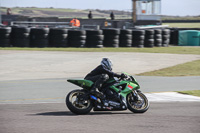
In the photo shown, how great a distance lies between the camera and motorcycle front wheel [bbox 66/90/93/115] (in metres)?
7.97

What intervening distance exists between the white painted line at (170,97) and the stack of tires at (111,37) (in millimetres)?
13609

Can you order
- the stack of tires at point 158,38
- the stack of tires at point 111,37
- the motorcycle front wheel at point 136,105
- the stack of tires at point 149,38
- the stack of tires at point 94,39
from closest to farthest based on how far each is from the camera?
the motorcycle front wheel at point 136,105 → the stack of tires at point 94,39 → the stack of tires at point 111,37 → the stack of tires at point 149,38 → the stack of tires at point 158,38

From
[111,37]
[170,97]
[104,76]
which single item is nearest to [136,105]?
[104,76]

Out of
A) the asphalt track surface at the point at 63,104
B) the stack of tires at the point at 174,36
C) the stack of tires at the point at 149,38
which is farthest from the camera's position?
the stack of tires at the point at 174,36

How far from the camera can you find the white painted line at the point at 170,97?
402 inches

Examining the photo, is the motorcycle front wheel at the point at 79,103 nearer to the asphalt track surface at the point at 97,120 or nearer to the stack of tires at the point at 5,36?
the asphalt track surface at the point at 97,120

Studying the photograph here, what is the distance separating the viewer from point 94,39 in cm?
2462

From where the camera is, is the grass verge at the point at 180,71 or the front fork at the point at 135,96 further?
the grass verge at the point at 180,71

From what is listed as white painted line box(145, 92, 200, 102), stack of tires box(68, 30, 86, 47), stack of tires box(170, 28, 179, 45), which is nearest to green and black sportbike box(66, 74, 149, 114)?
white painted line box(145, 92, 200, 102)

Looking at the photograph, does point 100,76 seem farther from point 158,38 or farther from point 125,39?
point 158,38

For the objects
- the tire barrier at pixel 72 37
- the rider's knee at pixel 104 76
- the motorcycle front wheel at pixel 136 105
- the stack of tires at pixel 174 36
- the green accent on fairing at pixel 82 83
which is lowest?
the stack of tires at pixel 174 36

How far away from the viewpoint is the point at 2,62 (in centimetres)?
1811

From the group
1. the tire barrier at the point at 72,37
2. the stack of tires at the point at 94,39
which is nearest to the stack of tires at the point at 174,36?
the tire barrier at the point at 72,37

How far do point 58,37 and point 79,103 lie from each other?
1648 centimetres
